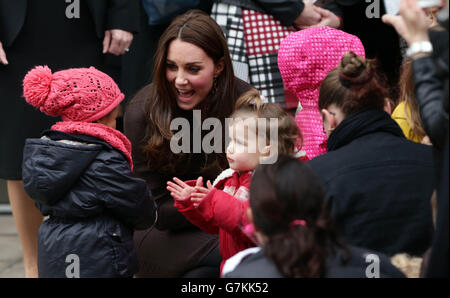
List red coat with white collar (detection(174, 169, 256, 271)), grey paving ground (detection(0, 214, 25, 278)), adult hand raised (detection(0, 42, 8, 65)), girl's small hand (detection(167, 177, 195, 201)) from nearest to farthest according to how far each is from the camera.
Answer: red coat with white collar (detection(174, 169, 256, 271))
girl's small hand (detection(167, 177, 195, 201))
adult hand raised (detection(0, 42, 8, 65))
grey paving ground (detection(0, 214, 25, 278))

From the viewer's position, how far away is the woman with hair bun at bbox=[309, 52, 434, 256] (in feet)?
6.75

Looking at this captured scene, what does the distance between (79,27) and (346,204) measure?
72.6 inches

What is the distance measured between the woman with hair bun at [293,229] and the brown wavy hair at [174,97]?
1.16 meters

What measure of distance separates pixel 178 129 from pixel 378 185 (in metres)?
1.11

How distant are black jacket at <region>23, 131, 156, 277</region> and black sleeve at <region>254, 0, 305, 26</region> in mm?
1237

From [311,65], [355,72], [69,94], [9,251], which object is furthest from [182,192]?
[9,251]

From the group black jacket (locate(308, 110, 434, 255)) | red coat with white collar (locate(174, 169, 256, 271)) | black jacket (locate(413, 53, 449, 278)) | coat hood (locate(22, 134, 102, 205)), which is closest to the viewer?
black jacket (locate(413, 53, 449, 278))

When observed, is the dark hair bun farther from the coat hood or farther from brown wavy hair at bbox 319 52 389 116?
the coat hood

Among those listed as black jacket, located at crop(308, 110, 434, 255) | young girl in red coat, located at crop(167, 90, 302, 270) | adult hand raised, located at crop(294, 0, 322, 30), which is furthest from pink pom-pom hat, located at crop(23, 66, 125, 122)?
adult hand raised, located at crop(294, 0, 322, 30)

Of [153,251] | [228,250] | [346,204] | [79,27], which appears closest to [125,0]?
[79,27]

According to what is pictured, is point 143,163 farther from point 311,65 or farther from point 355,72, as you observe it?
point 355,72

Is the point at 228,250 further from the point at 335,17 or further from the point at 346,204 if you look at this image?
the point at 335,17

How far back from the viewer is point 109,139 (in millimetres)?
2520

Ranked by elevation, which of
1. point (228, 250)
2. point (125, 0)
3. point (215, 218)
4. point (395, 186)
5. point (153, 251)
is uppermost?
point (125, 0)
